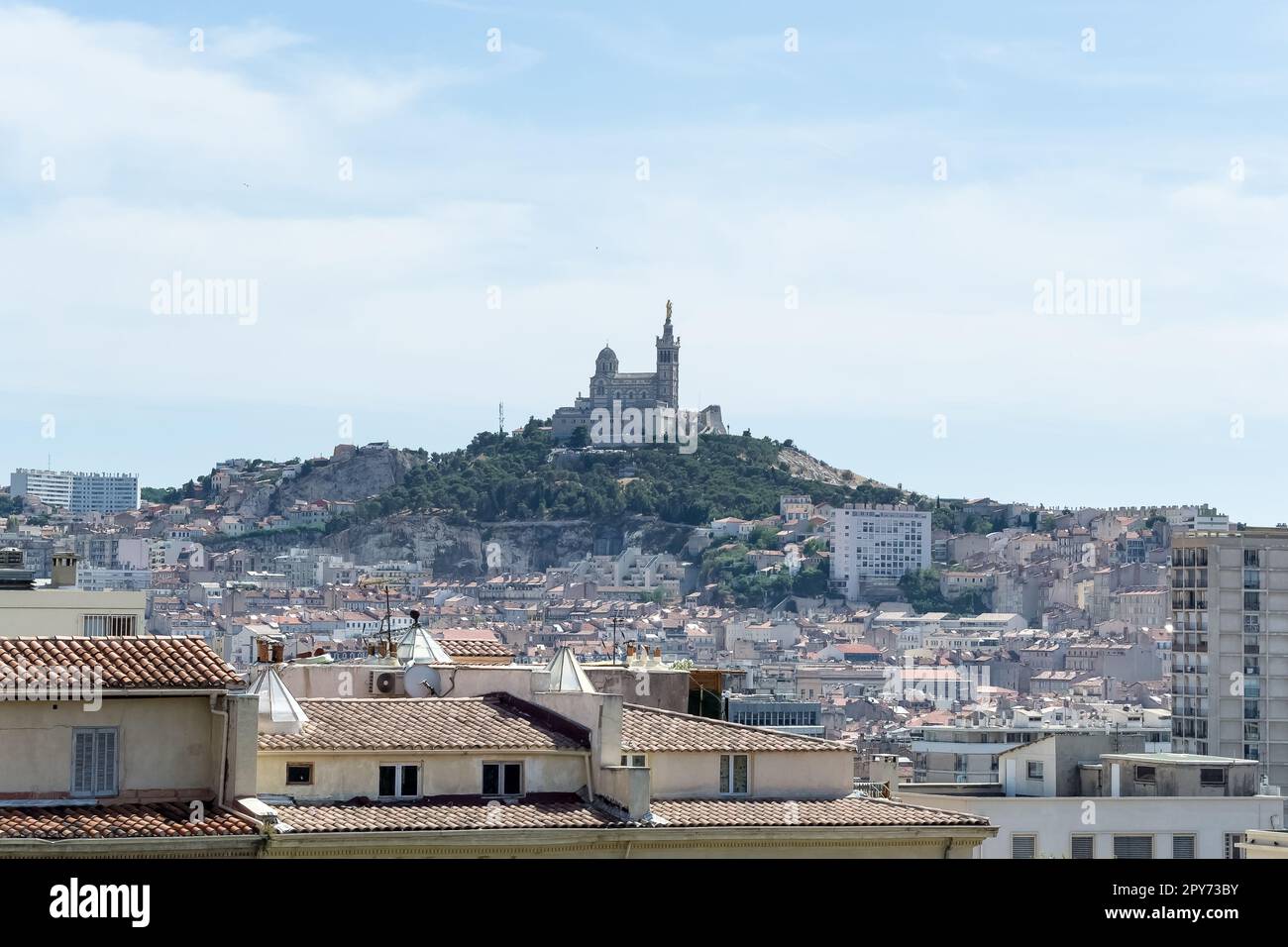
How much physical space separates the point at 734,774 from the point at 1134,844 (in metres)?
10.8

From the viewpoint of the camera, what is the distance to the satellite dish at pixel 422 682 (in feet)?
55.9

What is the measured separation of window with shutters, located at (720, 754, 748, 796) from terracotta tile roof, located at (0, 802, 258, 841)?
11.1 ft

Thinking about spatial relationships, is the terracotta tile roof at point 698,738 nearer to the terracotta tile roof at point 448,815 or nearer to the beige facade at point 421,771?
the beige facade at point 421,771

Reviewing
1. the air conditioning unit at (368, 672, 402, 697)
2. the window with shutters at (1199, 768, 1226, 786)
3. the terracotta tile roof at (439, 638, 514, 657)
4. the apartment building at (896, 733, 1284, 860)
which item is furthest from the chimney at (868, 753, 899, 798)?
the air conditioning unit at (368, 672, 402, 697)

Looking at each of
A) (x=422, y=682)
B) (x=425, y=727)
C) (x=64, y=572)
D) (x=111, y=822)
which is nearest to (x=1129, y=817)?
(x=422, y=682)

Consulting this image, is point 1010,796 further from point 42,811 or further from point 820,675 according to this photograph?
point 820,675

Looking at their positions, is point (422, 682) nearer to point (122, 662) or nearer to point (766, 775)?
point (766, 775)

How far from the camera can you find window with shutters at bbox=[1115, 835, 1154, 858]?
79.0ft

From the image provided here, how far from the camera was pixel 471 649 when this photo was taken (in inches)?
1003

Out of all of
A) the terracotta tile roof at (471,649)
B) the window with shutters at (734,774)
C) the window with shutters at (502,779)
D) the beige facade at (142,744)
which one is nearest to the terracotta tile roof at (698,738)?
the window with shutters at (734,774)
